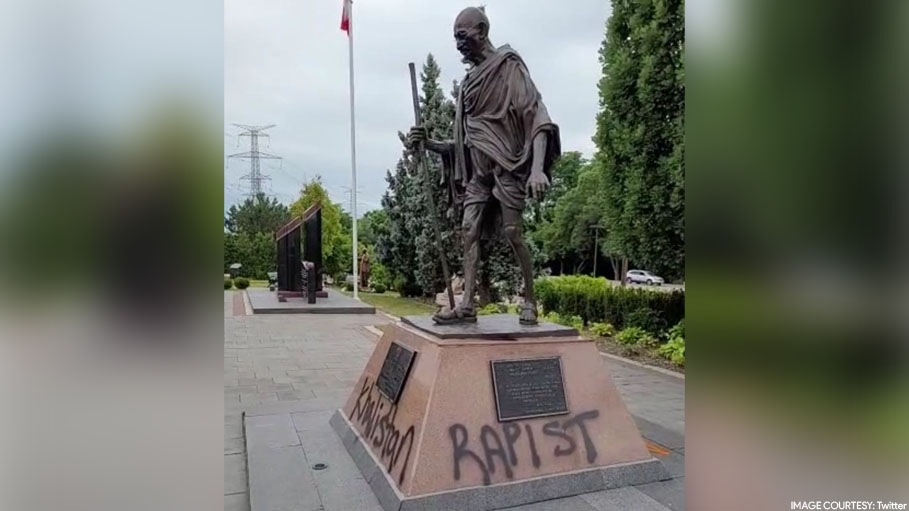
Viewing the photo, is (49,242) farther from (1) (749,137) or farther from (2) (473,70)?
(2) (473,70)

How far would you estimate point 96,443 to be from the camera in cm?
92

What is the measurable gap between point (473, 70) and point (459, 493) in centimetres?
288

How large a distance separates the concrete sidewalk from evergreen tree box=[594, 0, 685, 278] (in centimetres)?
201

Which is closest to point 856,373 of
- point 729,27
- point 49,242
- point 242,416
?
point 729,27

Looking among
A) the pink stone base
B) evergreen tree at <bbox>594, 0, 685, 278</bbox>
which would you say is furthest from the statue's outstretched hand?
evergreen tree at <bbox>594, 0, 685, 278</bbox>

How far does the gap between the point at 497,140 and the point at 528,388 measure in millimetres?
1732

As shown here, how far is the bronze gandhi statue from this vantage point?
4.02 metres

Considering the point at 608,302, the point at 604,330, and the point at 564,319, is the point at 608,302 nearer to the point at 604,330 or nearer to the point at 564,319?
the point at 604,330

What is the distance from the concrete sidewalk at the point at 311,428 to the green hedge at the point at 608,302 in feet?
4.82

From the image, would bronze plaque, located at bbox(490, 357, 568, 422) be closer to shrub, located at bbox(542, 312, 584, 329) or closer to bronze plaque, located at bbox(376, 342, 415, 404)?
bronze plaque, located at bbox(376, 342, 415, 404)

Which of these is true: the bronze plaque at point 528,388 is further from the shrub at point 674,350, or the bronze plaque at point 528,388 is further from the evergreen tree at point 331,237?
the evergreen tree at point 331,237

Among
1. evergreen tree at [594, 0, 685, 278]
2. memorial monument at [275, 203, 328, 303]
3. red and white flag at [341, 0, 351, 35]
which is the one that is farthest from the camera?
red and white flag at [341, 0, 351, 35]

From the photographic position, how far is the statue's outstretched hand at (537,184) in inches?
150

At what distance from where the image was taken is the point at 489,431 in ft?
11.5
